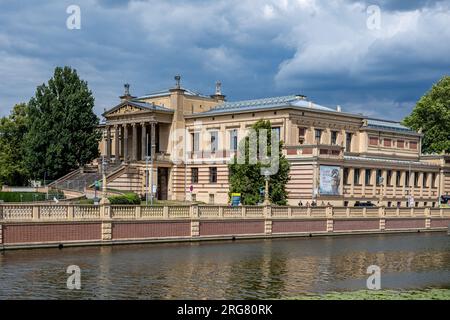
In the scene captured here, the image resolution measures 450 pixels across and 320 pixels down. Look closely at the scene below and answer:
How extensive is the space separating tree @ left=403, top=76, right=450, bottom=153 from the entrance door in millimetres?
39351

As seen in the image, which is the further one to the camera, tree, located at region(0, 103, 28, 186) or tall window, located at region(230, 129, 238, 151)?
tree, located at region(0, 103, 28, 186)

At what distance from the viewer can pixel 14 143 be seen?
100 metres

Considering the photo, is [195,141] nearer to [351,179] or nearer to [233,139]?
[233,139]

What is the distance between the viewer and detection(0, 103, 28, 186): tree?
9694 centimetres

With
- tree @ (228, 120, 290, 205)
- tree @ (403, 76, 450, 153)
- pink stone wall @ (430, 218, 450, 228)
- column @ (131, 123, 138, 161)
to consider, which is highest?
tree @ (403, 76, 450, 153)

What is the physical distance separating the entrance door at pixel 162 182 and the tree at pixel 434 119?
3935 centimetres

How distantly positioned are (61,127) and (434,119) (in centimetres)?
5554

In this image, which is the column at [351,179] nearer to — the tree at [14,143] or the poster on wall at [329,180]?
the poster on wall at [329,180]

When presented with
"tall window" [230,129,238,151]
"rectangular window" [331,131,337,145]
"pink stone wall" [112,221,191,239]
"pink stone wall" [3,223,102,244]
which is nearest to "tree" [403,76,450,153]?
"rectangular window" [331,131,337,145]

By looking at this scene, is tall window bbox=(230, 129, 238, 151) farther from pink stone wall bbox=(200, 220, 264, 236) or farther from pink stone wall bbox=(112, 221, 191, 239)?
pink stone wall bbox=(112, 221, 191, 239)

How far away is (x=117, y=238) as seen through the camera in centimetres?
4597

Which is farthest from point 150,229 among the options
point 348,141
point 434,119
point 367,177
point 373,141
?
point 434,119

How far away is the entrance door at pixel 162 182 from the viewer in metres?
95.0
